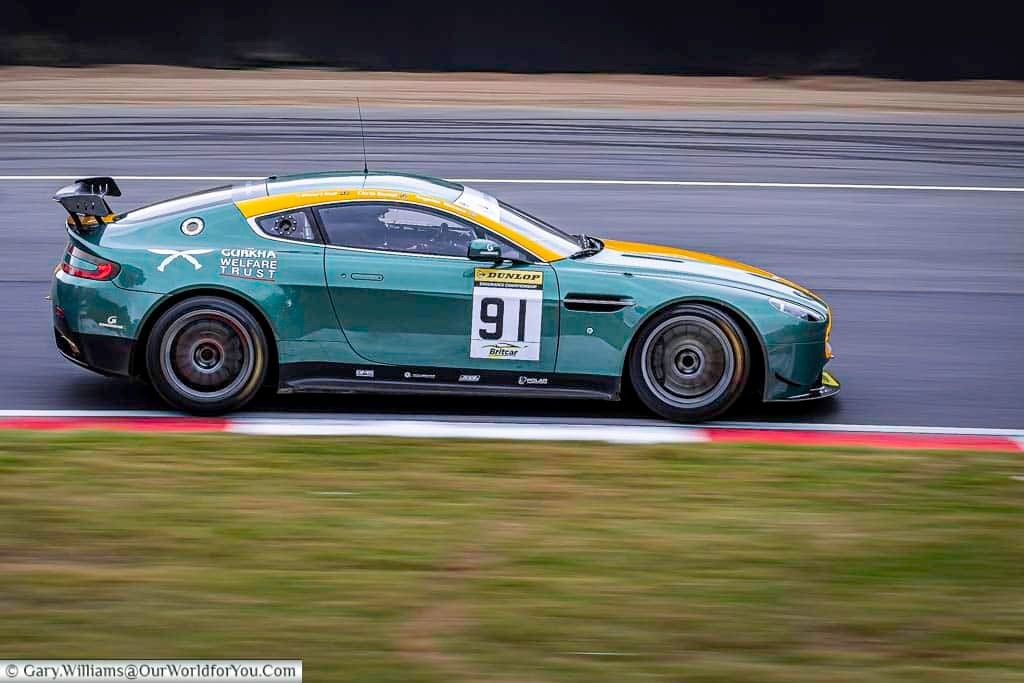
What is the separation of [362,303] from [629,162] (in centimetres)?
877

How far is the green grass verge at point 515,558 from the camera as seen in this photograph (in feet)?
13.7

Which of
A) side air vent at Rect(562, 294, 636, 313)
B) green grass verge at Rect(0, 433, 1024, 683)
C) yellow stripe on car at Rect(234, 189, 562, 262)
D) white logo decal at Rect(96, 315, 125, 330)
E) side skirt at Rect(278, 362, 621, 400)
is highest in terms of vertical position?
yellow stripe on car at Rect(234, 189, 562, 262)

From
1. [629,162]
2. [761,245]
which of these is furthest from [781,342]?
[629,162]

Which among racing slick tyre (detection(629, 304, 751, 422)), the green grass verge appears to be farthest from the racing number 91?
the green grass verge

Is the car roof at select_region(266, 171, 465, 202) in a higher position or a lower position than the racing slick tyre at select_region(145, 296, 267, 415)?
higher

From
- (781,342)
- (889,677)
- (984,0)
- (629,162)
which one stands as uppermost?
(984,0)

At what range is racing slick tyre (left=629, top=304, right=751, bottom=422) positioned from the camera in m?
7.11

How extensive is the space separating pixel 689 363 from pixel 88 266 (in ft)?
10.8

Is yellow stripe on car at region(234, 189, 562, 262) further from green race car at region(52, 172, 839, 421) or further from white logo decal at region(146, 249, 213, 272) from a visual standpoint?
white logo decal at region(146, 249, 213, 272)

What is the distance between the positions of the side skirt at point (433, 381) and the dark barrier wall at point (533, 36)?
39.6 feet

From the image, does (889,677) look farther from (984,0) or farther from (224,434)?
(984,0)

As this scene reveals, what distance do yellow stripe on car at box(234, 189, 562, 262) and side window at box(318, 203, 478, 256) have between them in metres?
0.05

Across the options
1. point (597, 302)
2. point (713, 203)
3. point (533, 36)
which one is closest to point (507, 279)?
point (597, 302)

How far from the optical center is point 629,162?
603 inches
